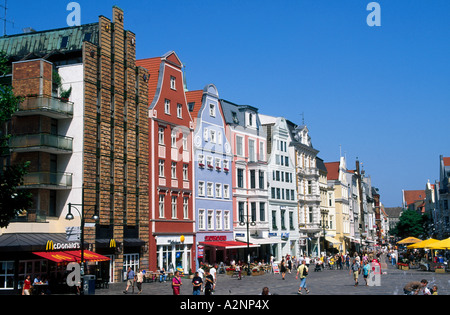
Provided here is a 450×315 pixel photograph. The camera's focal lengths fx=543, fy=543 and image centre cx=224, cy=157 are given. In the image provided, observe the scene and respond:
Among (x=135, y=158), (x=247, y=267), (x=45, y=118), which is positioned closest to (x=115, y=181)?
(x=135, y=158)

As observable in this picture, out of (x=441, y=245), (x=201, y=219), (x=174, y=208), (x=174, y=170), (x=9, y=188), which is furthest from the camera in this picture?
(x=201, y=219)

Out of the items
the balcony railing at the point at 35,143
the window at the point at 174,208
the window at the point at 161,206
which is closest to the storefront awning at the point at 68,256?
the balcony railing at the point at 35,143

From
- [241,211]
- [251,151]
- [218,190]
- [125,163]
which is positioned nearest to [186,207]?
A: [218,190]

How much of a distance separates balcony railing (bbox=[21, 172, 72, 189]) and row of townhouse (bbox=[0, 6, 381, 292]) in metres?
0.07

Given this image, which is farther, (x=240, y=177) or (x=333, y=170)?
(x=333, y=170)

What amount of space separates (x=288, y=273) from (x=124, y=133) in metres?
21.5

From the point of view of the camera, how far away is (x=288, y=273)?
176ft

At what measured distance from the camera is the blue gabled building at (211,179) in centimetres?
5594

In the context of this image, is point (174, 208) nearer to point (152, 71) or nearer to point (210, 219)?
point (210, 219)

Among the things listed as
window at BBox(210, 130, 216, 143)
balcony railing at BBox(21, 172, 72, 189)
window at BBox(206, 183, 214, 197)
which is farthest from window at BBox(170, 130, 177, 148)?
balcony railing at BBox(21, 172, 72, 189)

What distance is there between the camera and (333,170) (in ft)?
345

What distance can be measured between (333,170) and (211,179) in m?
52.0

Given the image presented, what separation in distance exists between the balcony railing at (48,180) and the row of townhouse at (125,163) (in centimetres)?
7

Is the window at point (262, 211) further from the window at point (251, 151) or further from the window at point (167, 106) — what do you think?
the window at point (167, 106)
